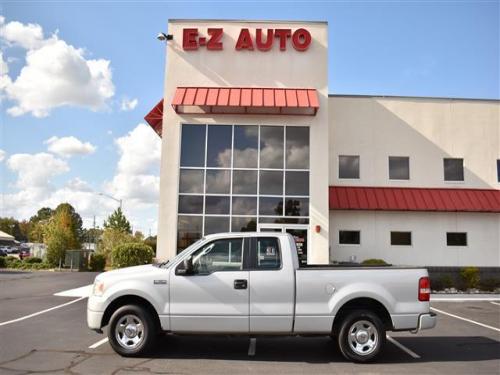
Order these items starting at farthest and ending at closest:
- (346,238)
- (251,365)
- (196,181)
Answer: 1. (346,238)
2. (196,181)
3. (251,365)

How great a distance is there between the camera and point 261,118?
63.3ft

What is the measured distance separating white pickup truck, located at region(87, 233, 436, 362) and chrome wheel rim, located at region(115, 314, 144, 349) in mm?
15

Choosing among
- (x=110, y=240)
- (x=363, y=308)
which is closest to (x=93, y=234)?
(x=110, y=240)

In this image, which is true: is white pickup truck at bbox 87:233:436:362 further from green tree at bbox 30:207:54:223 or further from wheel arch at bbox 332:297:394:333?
green tree at bbox 30:207:54:223

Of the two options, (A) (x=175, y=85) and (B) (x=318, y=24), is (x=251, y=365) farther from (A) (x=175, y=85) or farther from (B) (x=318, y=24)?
(B) (x=318, y=24)

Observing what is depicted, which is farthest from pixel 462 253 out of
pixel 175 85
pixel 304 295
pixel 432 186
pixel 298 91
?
pixel 304 295

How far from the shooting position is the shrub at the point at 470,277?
18062mm

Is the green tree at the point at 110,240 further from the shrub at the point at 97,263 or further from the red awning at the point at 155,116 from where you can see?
the red awning at the point at 155,116

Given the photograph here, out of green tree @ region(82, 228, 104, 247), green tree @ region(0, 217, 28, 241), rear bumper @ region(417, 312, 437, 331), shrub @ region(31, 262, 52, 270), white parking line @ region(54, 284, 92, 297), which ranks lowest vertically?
white parking line @ region(54, 284, 92, 297)

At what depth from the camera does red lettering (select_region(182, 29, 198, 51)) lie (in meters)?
19.5

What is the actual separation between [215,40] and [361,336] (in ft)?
50.8

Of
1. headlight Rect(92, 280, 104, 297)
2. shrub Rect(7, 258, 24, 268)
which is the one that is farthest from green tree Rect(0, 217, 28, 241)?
headlight Rect(92, 280, 104, 297)

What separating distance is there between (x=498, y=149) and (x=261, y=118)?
40.9ft

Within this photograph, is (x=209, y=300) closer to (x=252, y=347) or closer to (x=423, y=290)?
(x=252, y=347)
